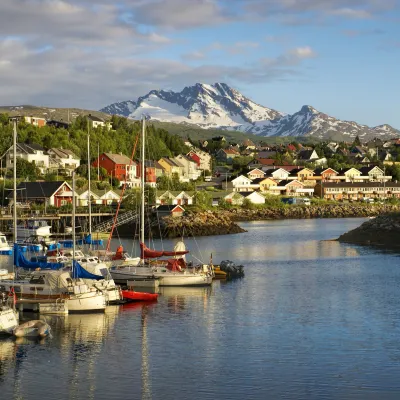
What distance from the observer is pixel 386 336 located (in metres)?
27.3

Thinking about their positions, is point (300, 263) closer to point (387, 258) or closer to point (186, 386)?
point (387, 258)

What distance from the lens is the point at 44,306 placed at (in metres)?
30.4

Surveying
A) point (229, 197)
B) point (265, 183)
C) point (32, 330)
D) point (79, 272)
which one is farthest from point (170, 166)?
point (32, 330)

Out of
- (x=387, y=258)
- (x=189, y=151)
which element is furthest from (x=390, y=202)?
(x=387, y=258)

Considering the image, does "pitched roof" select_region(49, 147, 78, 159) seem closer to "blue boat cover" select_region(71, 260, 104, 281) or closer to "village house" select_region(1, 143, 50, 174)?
"village house" select_region(1, 143, 50, 174)

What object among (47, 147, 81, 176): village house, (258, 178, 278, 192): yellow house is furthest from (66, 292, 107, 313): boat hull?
(258, 178, 278, 192): yellow house

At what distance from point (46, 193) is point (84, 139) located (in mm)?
41303

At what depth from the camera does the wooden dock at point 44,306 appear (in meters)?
30.3

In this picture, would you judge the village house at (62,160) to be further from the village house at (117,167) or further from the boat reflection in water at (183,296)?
the boat reflection in water at (183,296)

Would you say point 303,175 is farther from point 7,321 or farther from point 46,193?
point 7,321

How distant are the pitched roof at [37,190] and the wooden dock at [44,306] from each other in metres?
51.6

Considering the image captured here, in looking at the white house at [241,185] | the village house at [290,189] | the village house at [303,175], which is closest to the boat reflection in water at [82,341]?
the white house at [241,185]

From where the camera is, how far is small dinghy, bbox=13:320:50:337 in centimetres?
2634

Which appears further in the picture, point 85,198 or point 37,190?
point 85,198
